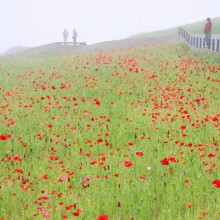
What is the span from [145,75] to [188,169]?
9.02 meters

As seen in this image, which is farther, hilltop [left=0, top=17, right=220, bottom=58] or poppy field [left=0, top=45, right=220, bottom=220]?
hilltop [left=0, top=17, right=220, bottom=58]

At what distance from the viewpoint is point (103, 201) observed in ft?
14.8

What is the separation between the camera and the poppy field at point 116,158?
4.39m

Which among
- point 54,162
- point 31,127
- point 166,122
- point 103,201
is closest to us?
point 103,201

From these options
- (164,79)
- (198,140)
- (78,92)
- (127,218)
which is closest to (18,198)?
(127,218)

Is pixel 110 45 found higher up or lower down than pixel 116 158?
higher up

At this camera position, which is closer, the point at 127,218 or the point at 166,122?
the point at 127,218

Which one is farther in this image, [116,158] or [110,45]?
[110,45]

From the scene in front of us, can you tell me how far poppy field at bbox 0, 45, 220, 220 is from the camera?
173 inches

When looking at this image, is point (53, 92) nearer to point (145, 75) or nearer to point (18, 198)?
point (145, 75)

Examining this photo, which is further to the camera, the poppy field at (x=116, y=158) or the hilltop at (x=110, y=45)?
the hilltop at (x=110, y=45)

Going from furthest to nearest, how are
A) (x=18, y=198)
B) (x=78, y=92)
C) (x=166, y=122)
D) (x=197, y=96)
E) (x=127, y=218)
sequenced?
1. (x=78, y=92)
2. (x=197, y=96)
3. (x=166, y=122)
4. (x=18, y=198)
5. (x=127, y=218)

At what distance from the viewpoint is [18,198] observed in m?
4.85

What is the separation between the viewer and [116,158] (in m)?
6.01
